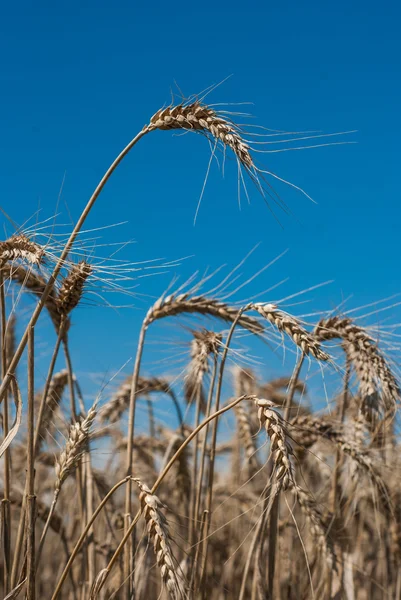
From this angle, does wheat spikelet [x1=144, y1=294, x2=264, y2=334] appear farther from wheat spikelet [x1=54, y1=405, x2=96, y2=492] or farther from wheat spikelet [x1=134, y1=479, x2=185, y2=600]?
wheat spikelet [x1=134, y1=479, x2=185, y2=600]

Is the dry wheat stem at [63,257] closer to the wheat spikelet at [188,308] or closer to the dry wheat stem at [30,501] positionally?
the dry wheat stem at [30,501]

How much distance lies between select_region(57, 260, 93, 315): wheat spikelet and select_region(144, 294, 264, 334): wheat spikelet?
2.16 feet

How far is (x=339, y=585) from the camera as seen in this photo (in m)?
3.48

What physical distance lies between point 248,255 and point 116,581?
5.56 feet

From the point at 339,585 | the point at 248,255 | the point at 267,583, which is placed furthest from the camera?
the point at 339,585

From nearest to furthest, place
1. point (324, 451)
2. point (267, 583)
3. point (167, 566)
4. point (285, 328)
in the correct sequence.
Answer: point (167, 566), point (285, 328), point (267, 583), point (324, 451)

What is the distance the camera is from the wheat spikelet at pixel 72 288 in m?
2.54

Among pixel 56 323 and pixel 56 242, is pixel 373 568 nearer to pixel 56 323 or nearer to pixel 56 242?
pixel 56 323

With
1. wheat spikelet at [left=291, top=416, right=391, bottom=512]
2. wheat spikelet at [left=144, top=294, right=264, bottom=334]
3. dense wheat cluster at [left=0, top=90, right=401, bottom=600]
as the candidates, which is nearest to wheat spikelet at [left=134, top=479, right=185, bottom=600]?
dense wheat cluster at [left=0, top=90, right=401, bottom=600]

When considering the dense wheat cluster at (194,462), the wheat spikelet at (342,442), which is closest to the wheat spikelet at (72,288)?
the dense wheat cluster at (194,462)

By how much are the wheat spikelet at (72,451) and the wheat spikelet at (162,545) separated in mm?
355

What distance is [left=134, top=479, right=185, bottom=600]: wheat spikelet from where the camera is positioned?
206cm

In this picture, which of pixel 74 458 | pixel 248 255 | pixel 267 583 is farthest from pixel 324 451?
pixel 74 458

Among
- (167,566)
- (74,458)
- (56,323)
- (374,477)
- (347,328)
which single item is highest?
(347,328)
